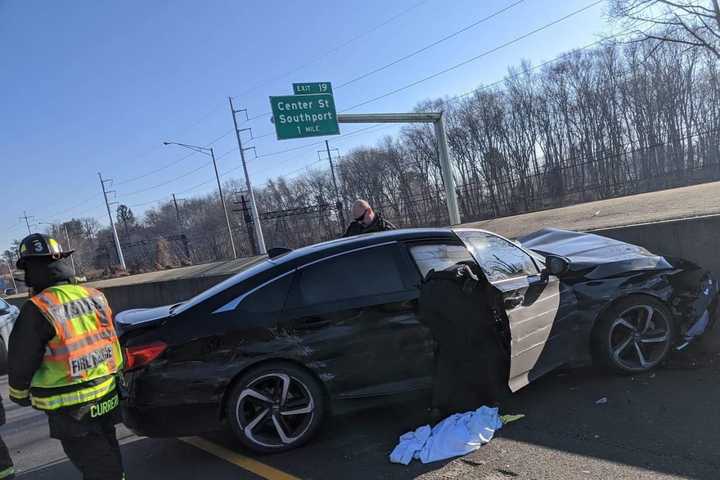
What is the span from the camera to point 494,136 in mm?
65500

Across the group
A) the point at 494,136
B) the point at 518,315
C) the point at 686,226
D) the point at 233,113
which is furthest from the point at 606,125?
the point at 518,315

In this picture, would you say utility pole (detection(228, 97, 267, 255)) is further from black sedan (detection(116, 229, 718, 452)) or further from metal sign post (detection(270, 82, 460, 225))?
black sedan (detection(116, 229, 718, 452))

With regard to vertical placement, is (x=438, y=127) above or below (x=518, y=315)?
above

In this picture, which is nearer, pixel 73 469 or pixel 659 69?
pixel 73 469

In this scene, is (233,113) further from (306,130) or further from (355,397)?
(355,397)

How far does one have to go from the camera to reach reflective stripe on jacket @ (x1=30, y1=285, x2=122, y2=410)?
8.93 feet

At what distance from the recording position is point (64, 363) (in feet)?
9.02

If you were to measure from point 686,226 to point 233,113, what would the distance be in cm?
3297

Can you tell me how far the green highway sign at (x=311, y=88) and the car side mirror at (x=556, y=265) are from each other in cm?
1553

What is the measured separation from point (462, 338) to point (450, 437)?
73cm

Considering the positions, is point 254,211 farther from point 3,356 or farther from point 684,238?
point 684,238

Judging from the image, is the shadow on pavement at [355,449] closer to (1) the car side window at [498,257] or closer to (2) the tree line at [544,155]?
(1) the car side window at [498,257]

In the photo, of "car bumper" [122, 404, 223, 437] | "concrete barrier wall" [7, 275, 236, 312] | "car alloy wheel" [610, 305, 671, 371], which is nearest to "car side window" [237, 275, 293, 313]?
"car bumper" [122, 404, 223, 437]

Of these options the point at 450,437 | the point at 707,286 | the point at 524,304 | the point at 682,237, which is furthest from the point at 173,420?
the point at 682,237
